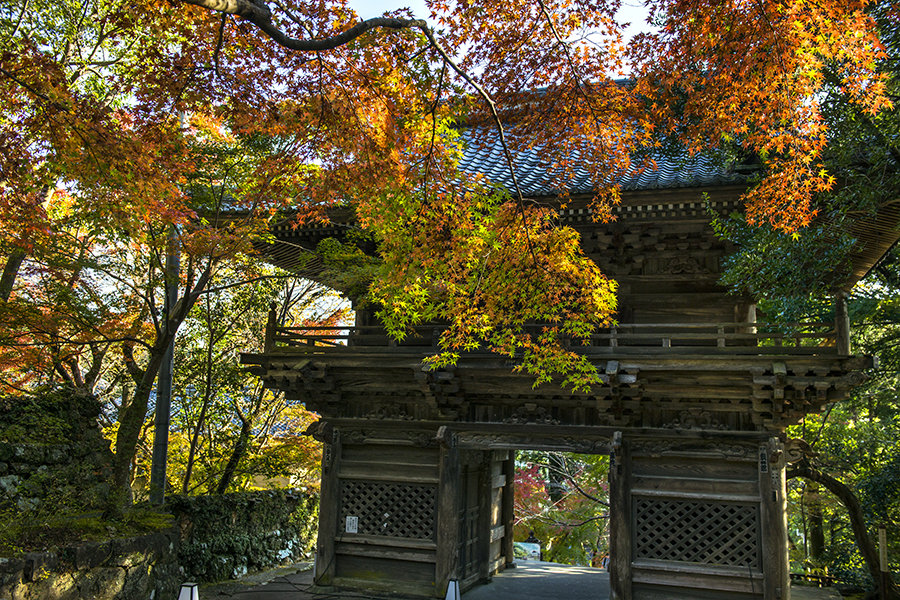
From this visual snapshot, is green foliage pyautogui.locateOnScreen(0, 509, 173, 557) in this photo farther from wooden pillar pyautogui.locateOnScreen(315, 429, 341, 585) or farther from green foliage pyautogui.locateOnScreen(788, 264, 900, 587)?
green foliage pyautogui.locateOnScreen(788, 264, 900, 587)

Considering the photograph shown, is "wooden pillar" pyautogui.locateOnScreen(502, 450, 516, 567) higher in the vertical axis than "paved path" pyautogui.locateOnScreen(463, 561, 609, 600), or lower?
higher

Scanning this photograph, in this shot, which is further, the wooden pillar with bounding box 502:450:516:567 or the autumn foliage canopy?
the wooden pillar with bounding box 502:450:516:567

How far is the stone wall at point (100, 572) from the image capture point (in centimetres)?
692

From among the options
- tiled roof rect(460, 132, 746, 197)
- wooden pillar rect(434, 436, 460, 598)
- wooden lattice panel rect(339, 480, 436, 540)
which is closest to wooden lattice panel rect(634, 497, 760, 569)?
wooden pillar rect(434, 436, 460, 598)

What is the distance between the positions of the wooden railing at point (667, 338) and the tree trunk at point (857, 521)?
148 inches

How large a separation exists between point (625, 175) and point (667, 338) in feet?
8.37

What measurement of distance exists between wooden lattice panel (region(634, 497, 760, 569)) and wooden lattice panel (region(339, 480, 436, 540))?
3.38 meters

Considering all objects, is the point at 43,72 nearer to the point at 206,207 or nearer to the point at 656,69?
the point at 206,207

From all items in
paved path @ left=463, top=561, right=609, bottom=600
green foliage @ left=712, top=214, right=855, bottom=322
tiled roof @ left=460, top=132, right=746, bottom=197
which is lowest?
paved path @ left=463, top=561, right=609, bottom=600

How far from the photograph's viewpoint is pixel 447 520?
34.0 feet

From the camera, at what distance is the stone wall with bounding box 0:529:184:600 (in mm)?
6922

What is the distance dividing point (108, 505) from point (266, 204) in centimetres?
496

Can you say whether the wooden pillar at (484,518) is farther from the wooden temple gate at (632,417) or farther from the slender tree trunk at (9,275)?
the slender tree trunk at (9,275)

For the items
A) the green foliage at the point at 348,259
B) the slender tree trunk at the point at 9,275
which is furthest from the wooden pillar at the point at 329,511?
the slender tree trunk at the point at 9,275
